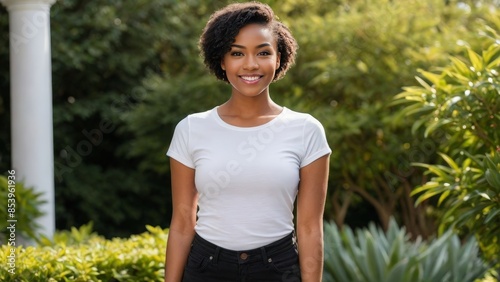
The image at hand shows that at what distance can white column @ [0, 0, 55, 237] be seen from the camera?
6.14 meters

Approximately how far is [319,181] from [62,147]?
8531 mm

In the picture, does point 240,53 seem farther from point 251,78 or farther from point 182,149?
point 182,149

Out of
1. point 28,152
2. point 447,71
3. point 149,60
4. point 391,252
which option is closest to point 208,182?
point 447,71

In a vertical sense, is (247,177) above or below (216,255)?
above

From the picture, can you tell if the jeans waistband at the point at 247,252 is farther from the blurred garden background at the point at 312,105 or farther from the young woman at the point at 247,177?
the blurred garden background at the point at 312,105

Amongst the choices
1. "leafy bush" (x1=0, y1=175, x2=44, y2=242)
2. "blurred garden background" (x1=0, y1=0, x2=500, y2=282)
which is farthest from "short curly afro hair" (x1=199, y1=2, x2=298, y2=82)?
"blurred garden background" (x1=0, y1=0, x2=500, y2=282)

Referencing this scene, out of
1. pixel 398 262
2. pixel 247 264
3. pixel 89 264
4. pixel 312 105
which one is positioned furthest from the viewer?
pixel 312 105

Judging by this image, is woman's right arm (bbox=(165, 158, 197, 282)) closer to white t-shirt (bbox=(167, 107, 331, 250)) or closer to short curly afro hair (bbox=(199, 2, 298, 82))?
white t-shirt (bbox=(167, 107, 331, 250))

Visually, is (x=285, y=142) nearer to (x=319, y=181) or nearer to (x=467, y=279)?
(x=319, y=181)

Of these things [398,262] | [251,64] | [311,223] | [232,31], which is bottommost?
[398,262]

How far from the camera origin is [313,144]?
9.69ft

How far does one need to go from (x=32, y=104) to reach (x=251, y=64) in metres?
3.62

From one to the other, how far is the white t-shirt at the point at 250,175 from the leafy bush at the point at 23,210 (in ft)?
10.8

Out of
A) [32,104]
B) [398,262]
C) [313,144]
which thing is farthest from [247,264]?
[398,262]
